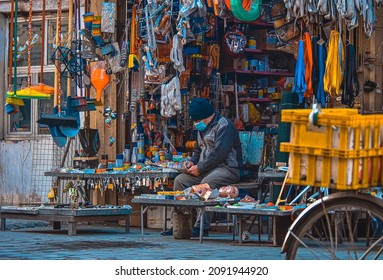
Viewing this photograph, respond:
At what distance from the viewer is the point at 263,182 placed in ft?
42.8

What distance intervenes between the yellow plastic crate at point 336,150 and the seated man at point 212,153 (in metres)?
5.47

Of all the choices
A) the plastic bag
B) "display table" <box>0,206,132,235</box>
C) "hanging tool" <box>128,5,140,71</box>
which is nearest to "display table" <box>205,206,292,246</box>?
"display table" <box>0,206,132,235</box>

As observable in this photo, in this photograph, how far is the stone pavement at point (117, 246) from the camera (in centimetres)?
996

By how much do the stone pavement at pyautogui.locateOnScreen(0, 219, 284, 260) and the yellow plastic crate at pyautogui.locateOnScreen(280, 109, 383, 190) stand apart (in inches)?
107

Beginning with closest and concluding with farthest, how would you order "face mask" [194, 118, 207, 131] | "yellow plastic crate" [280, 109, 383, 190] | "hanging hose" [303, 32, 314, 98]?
1. "yellow plastic crate" [280, 109, 383, 190]
2. "hanging hose" [303, 32, 314, 98]
3. "face mask" [194, 118, 207, 131]

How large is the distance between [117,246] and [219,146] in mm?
2156

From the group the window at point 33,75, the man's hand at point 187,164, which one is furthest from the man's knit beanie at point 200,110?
the window at point 33,75

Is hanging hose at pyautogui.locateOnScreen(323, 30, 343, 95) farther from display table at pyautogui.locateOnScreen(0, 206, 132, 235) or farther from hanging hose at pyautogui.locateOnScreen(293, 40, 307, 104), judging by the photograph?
display table at pyautogui.locateOnScreen(0, 206, 132, 235)

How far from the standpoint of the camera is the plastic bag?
1432 centimetres

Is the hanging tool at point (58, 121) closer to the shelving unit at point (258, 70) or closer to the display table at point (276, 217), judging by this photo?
the shelving unit at point (258, 70)

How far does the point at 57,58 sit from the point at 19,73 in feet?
5.65

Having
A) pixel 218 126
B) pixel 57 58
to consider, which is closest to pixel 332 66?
pixel 218 126

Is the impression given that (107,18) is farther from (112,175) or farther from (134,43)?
(112,175)

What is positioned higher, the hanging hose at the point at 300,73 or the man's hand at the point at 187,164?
the hanging hose at the point at 300,73
